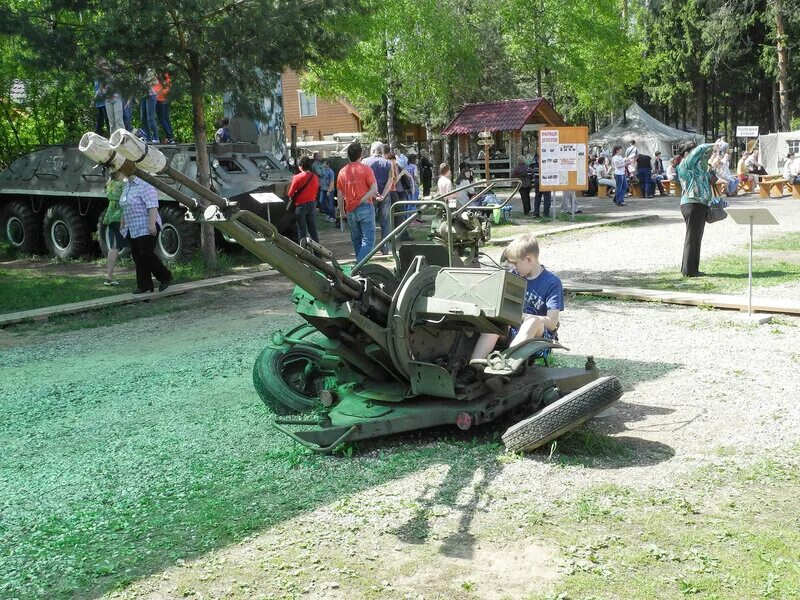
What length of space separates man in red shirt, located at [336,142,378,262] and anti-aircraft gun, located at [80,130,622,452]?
6074 millimetres

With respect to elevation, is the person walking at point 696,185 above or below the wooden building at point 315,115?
below

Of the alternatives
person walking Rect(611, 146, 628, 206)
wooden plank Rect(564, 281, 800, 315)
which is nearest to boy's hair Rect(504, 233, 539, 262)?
wooden plank Rect(564, 281, 800, 315)

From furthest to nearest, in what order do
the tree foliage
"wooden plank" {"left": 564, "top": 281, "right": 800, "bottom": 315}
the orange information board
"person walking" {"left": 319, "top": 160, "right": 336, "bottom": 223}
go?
1. the tree foliage
2. "person walking" {"left": 319, "top": 160, "right": 336, "bottom": 223}
3. the orange information board
4. "wooden plank" {"left": 564, "top": 281, "right": 800, "bottom": 315}

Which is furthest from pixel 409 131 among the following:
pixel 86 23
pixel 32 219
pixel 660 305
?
pixel 660 305

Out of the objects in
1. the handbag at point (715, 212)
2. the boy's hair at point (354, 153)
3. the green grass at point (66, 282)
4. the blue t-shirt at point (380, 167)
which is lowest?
the green grass at point (66, 282)

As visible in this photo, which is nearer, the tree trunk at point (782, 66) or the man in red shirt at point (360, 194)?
the man in red shirt at point (360, 194)

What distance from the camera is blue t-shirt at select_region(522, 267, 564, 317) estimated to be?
19.7ft

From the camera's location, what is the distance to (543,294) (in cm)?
606

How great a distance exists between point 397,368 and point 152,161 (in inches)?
72.3

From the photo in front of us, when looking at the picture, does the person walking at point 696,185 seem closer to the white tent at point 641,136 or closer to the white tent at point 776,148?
the white tent at point 776,148

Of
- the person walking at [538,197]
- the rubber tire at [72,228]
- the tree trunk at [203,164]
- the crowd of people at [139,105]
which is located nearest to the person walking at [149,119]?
the crowd of people at [139,105]

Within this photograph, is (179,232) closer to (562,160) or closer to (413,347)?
(562,160)

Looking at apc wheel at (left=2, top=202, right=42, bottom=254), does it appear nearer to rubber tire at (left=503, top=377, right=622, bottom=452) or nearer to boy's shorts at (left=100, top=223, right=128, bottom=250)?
boy's shorts at (left=100, top=223, right=128, bottom=250)

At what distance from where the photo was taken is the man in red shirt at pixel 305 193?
14.4m
